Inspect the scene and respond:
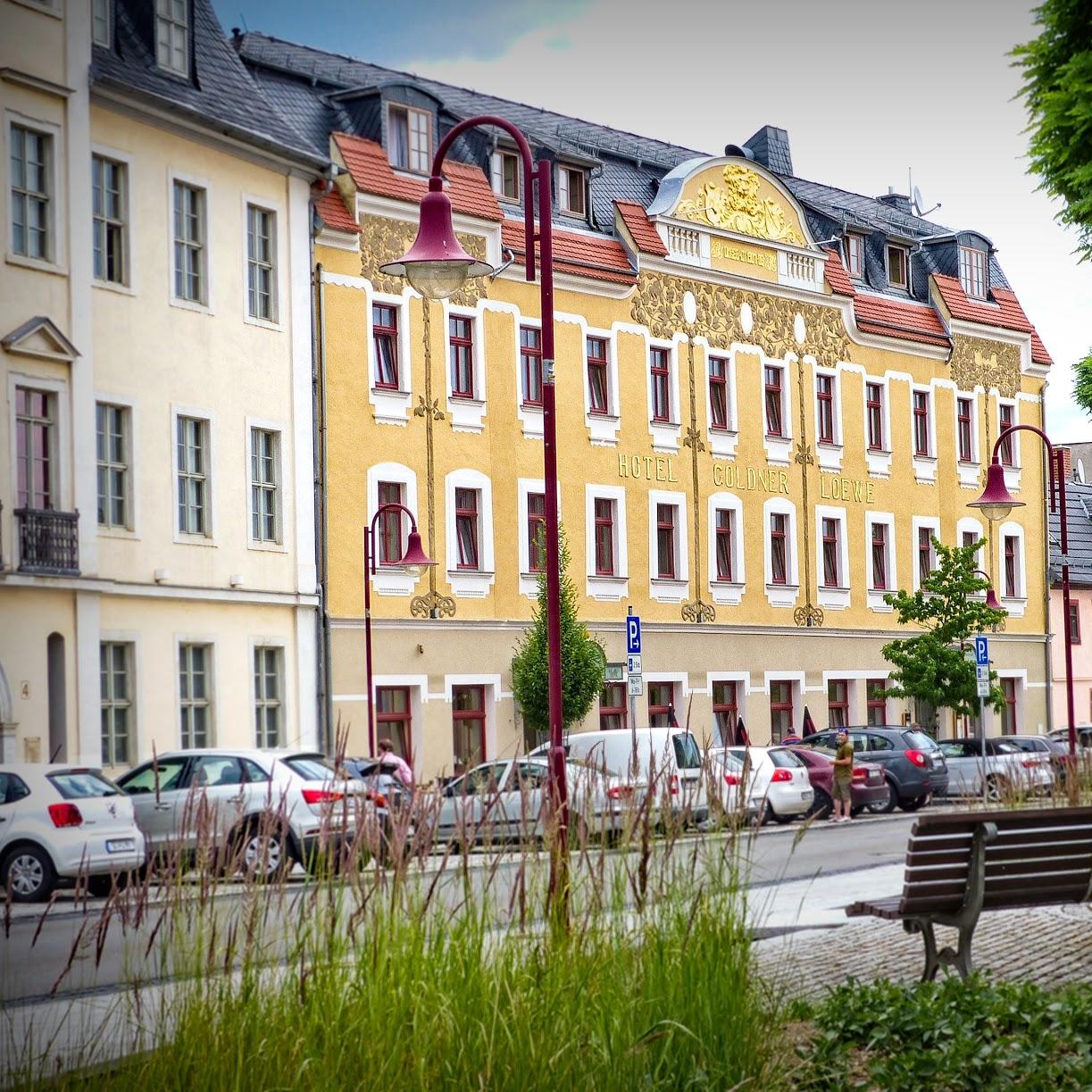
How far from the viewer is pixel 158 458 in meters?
32.7

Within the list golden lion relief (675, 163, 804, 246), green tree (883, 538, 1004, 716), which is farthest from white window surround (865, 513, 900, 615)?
golden lion relief (675, 163, 804, 246)

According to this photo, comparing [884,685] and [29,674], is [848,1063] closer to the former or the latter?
[29,674]

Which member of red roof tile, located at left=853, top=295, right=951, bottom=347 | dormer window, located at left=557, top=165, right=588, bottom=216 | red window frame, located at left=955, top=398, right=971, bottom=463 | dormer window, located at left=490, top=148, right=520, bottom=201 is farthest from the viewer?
red window frame, located at left=955, top=398, right=971, bottom=463

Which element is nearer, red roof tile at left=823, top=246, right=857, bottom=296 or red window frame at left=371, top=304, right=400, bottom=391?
red window frame at left=371, top=304, right=400, bottom=391

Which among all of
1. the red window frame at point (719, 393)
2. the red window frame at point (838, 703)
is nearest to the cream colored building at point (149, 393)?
the red window frame at point (719, 393)

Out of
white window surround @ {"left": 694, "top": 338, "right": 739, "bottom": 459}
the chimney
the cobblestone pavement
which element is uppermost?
the chimney

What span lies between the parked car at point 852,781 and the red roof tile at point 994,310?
856 inches

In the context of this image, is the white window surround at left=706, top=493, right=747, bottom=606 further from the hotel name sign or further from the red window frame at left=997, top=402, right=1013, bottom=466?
the red window frame at left=997, top=402, right=1013, bottom=466

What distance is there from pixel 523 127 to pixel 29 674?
20.5 metres

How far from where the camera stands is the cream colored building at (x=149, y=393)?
94.9 ft

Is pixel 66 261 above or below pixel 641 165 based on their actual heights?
below

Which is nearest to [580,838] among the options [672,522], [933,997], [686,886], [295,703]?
[686,886]

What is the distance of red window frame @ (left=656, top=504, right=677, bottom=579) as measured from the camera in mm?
45406

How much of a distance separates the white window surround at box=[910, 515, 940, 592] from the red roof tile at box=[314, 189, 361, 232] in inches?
833
